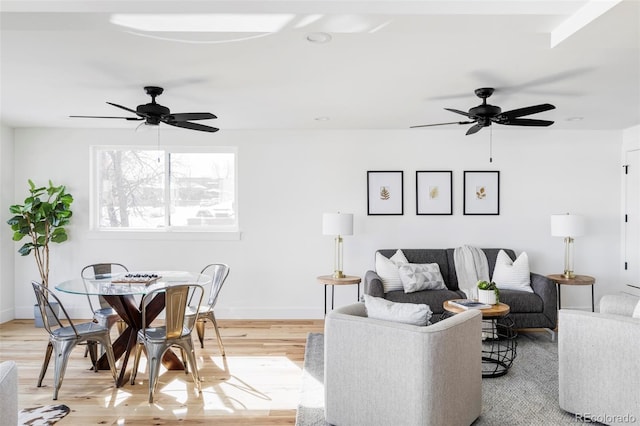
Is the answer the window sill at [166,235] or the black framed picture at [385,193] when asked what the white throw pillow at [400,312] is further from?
the window sill at [166,235]

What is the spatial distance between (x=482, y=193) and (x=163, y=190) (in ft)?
13.7

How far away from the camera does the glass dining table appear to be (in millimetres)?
3377

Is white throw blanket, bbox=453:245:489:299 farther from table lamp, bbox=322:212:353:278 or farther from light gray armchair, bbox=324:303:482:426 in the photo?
light gray armchair, bbox=324:303:482:426

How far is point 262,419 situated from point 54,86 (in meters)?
3.22

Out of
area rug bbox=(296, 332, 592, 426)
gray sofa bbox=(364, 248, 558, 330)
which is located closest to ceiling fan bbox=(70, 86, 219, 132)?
area rug bbox=(296, 332, 592, 426)

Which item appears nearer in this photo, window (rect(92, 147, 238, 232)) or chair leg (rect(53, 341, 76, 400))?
chair leg (rect(53, 341, 76, 400))

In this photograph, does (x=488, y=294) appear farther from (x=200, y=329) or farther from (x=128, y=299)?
(x=128, y=299)

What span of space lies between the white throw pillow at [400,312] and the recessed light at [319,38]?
1656 millimetres

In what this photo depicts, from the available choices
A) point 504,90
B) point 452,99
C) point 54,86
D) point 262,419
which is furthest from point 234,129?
point 262,419

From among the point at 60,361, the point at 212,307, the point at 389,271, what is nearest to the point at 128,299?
the point at 60,361

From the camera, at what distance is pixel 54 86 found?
11.9ft

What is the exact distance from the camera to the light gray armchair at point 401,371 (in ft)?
7.63

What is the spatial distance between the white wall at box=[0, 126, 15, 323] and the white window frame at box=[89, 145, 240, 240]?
0.99m

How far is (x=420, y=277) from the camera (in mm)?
4688
